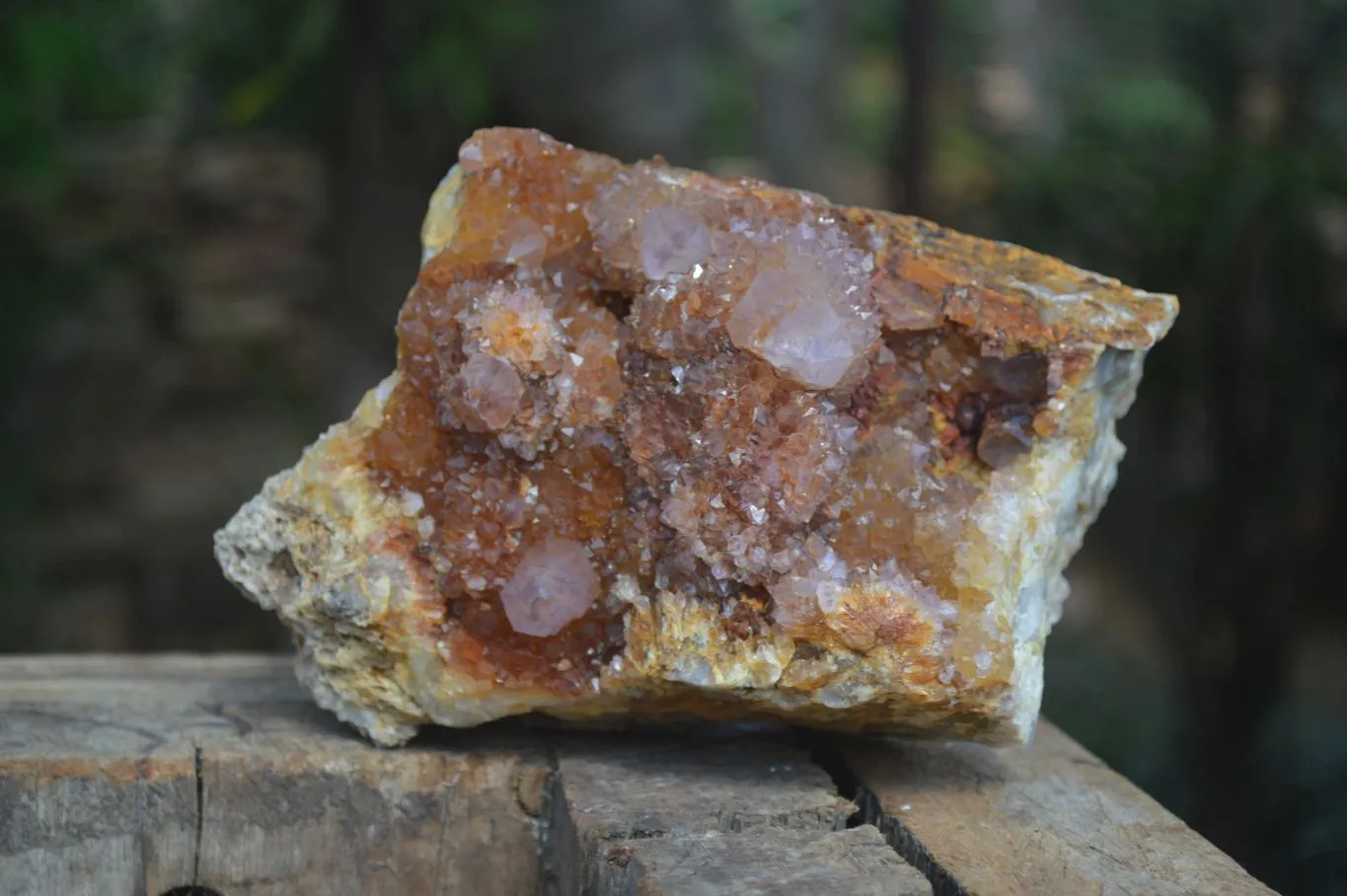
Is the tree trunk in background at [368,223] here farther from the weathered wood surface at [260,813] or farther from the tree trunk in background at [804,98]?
the tree trunk in background at [804,98]

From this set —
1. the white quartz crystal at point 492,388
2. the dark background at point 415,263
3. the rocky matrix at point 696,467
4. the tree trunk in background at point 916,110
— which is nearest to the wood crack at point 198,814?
the rocky matrix at point 696,467

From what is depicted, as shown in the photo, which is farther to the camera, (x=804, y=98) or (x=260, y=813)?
(x=804, y=98)

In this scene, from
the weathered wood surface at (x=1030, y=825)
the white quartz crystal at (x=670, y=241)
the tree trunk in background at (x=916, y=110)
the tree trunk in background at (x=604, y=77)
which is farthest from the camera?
the tree trunk in background at (x=604, y=77)

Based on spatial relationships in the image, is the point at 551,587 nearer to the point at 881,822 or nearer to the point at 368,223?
the point at 881,822

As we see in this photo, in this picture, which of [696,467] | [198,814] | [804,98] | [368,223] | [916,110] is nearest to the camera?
[696,467]

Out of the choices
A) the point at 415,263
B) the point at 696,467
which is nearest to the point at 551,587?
the point at 696,467

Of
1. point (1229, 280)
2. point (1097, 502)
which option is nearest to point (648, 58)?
point (1229, 280)
